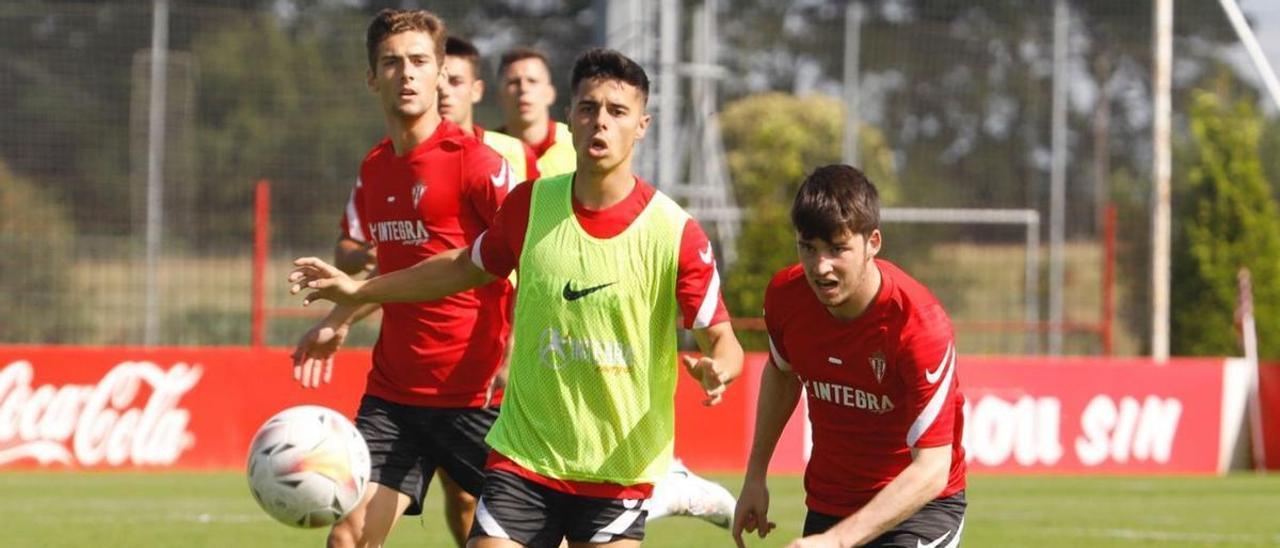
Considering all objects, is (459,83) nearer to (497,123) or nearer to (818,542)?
(818,542)

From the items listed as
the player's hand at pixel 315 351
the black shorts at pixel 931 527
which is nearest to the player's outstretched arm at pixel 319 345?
the player's hand at pixel 315 351

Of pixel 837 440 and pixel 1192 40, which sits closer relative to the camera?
pixel 837 440

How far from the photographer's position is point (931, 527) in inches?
231

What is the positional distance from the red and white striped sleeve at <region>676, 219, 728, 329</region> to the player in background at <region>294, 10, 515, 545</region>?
52.9 inches

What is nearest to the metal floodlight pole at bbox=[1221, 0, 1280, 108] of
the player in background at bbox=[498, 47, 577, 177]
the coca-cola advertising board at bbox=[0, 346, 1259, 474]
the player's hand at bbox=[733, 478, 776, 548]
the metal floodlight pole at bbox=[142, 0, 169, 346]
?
the coca-cola advertising board at bbox=[0, 346, 1259, 474]

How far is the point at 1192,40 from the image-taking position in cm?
3300

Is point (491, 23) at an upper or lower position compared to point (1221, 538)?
upper

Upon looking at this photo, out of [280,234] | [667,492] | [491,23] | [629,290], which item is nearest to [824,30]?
[491,23]

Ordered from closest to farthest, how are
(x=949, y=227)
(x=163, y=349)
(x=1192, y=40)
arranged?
1. (x=163, y=349)
2. (x=949, y=227)
3. (x=1192, y=40)

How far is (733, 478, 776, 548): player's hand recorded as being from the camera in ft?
19.5

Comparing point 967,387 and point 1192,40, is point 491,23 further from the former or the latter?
point 1192,40

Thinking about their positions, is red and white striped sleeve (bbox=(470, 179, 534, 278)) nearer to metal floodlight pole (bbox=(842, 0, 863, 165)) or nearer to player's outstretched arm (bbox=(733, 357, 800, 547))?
player's outstretched arm (bbox=(733, 357, 800, 547))

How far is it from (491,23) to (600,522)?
16.7 meters

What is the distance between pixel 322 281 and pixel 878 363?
1.76 m
